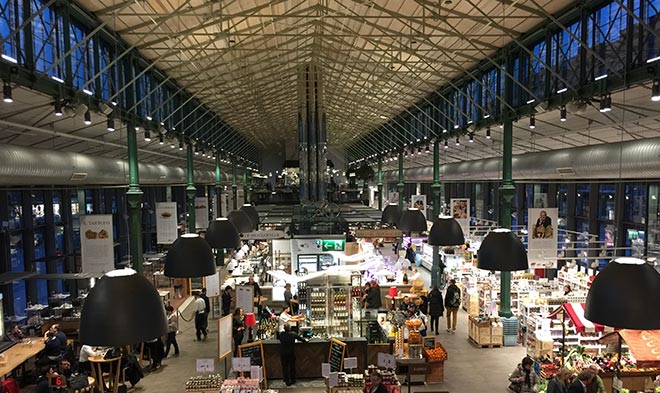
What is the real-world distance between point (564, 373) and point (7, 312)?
14.6 m

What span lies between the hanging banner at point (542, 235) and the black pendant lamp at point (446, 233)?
463 centimetres

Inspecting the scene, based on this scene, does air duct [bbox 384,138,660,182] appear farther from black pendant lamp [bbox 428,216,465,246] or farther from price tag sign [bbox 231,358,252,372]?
price tag sign [bbox 231,358,252,372]

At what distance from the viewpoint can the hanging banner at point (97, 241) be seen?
1084 cm

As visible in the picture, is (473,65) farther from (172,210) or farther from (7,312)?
(7,312)

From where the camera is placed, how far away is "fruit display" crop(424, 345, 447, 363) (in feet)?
33.3

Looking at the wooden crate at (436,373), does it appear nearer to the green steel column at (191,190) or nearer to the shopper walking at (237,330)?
the shopper walking at (237,330)

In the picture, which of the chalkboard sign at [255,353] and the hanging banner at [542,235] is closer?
the chalkboard sign at [255,353]

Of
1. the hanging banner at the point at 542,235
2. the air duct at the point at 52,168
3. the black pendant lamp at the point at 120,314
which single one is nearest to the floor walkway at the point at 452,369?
the hanging banner at the point at 542,235

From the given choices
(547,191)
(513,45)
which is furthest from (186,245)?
(547,191)

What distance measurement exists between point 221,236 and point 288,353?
413cm

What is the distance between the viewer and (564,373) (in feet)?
24.5

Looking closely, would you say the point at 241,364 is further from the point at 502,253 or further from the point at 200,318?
the point at 502,253

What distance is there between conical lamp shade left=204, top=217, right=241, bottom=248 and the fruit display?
5162 millimetres

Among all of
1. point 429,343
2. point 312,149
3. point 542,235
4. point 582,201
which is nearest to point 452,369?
point 429,343
